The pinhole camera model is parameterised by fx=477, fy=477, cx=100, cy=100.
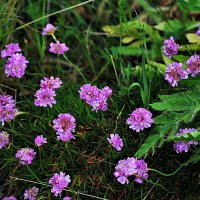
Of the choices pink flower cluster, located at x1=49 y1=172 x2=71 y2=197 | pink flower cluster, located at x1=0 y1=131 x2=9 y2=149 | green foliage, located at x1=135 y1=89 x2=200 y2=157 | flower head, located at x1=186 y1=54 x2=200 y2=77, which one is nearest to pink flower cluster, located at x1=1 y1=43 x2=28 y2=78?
pink flower cluster, located at x1=0 y1=131 x2=9 y2=149

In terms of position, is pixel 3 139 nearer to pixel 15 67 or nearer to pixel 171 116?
pixel 15 67

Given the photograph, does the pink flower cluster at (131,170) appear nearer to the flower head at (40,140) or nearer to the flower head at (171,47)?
the flower head at (40,140)

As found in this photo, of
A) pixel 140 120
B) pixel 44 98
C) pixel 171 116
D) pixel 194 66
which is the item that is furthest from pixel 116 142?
pixel 194 66

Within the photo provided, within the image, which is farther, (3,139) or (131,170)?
(3,139)

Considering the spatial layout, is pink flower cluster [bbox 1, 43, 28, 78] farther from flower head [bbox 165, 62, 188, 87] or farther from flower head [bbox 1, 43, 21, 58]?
flower head [bbox 165, 62, 188, 87]

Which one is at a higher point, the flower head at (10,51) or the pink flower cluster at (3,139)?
the flower head at (10,51)

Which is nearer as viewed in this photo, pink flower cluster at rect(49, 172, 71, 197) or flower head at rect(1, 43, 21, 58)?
pink flower cluster at rect(49, 172, 71, 197)

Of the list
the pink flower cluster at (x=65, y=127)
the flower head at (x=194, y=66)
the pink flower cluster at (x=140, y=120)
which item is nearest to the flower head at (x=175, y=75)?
the flower head at (x=194, y=66)
